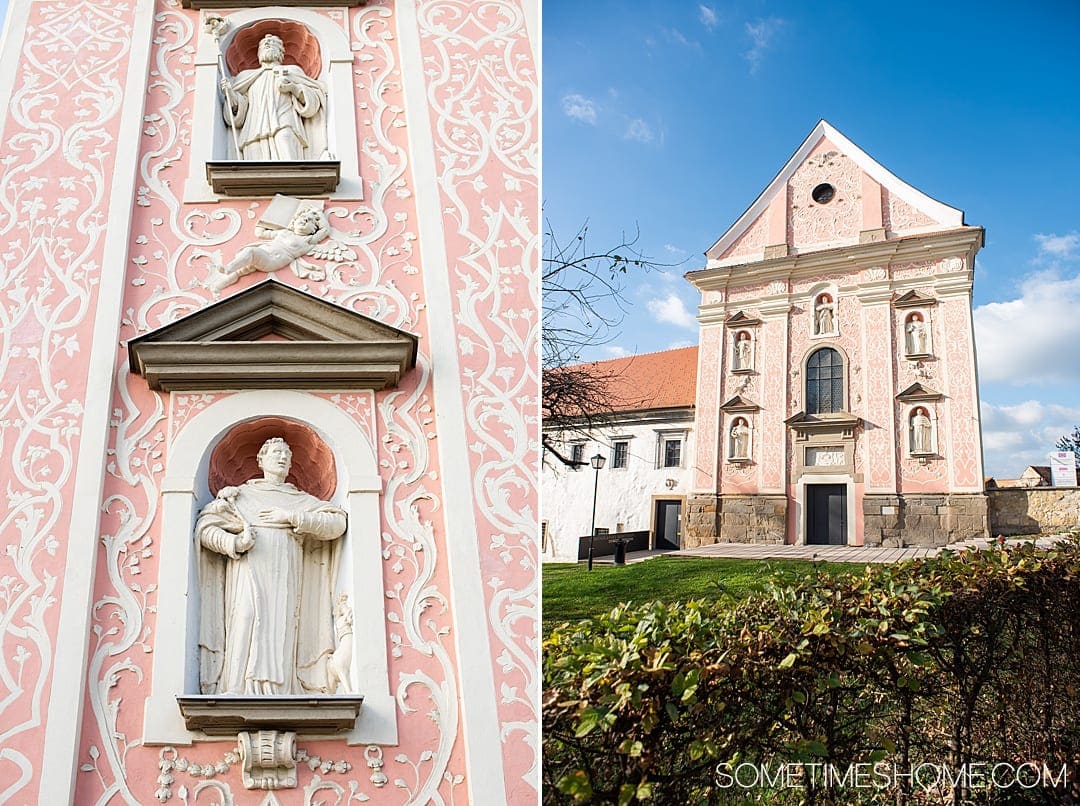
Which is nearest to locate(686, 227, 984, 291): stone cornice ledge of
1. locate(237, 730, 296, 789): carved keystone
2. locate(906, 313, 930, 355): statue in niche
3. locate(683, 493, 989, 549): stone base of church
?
locate(906, 313, 930, 355): statue in niche

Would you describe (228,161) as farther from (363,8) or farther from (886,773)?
(886,773)

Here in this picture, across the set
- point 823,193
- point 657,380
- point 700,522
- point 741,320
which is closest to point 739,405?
point 741,320

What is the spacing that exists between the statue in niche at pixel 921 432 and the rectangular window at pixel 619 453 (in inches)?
261

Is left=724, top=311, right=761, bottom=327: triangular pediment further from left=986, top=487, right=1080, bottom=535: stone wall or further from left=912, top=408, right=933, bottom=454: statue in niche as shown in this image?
left=986, top=487, right=1080, bottom=535: stone wall

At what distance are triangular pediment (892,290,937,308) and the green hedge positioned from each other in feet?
28.0

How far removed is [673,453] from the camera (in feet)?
55.9

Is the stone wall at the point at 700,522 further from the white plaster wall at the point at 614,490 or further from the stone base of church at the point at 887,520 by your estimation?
the white plaster wall at the point at 614,490

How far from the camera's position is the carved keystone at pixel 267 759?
267 cm

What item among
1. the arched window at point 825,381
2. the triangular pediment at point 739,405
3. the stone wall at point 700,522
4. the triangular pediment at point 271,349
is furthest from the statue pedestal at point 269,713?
the triangular pediment at point 739,405

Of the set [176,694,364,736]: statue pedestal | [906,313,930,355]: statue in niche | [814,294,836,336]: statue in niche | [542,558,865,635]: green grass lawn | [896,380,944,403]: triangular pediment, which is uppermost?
[814,294,836,336]: statue in niche

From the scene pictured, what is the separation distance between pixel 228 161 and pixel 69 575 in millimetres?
1597

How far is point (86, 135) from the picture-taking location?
3.46 m

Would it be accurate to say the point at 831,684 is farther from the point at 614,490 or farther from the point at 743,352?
the point at 614,490

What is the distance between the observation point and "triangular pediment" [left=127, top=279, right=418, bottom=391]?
305 cm
